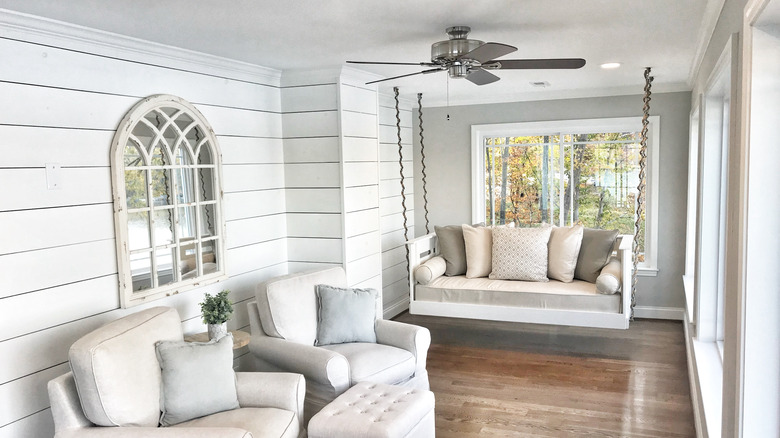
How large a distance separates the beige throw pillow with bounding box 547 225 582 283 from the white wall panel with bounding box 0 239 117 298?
3366mm

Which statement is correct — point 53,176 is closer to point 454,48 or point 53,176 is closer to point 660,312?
point 454,48

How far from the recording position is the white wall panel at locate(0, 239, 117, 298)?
2.81 m

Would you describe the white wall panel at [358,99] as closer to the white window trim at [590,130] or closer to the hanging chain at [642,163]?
the white window trim at [590,130]

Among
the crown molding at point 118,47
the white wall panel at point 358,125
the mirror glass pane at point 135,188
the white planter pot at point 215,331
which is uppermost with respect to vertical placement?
the crown molding at point 118,47

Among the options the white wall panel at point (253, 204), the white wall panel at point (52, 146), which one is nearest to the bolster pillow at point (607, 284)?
Answer: the white wall panel at point (253, 204)

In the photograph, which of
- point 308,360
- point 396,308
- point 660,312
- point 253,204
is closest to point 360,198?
point 253,204

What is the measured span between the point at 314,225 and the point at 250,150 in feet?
2.43

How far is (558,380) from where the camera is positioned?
4.39 m

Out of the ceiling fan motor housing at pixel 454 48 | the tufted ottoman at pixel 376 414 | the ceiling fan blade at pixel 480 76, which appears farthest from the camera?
the ceiling fan blade at pixel 480 76

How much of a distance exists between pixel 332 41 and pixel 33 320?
6.89 feet

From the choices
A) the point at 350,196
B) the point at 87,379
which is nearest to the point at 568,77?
the point at 350,196

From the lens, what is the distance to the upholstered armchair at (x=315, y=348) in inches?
135

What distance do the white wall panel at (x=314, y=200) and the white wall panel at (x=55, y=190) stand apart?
5.37 ft

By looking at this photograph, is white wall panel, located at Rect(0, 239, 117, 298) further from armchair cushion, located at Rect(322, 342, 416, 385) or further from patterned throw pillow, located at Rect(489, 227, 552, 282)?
patterned throw pillow, located at Rect(489, 227, 552, 282)
